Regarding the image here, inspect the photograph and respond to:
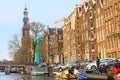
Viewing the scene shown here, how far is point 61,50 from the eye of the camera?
14300 cm

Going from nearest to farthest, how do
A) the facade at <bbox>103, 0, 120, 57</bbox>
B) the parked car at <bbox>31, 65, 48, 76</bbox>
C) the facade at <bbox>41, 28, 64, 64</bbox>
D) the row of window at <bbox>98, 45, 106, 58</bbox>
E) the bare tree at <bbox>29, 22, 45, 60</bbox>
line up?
1. the facade at <bbox>103, 0, 120, 57</bbox>
2. the parked car at <bbox>31, 65, 48, 76</bbox>
3. the row of window at <bbox>98, 45, 106, 58</bbox>
4. the bare tree at <bbox>29, 22, 45, 60</bbox>
5. the facade at <bbox>41, 28, 64, 64</bbox>

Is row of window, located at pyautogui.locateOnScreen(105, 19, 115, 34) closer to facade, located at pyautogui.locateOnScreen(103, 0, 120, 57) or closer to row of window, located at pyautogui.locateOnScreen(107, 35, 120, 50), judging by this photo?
facade, located at pyautogui.locateOnScreen(103, 0, 120, 57)

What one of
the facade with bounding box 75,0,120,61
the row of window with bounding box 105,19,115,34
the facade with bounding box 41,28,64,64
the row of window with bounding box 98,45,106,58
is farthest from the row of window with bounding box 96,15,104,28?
the facade with bounding box 41,28,64,64

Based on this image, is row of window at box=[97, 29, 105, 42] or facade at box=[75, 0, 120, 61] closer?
facade at box=[75, 0, 120, 61]

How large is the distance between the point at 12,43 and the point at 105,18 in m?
49.9

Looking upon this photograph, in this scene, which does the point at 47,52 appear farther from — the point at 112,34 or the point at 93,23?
the point at 112,34

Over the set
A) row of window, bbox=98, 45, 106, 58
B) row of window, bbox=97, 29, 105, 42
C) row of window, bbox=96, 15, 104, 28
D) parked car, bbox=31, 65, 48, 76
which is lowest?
A: parked car, bbox=31, 65, 48, 76

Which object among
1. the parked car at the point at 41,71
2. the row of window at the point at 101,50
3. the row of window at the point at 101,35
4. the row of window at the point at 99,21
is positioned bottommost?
the parked car at the point at 41,71

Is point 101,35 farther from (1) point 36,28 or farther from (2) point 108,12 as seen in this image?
(1) point 36,28

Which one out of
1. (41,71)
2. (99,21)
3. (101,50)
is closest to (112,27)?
(101,50)

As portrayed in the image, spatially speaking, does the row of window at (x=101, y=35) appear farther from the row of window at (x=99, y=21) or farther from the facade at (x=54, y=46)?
the facade at (x=54, y=46)

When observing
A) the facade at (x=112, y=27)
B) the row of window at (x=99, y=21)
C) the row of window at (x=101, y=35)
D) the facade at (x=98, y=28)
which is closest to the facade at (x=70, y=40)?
the facade at (x=98, y=28)

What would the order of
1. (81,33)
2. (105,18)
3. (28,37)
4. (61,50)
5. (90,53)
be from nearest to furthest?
(105,18)
(90,53)
(81,33)
(28,37)
(61,50)

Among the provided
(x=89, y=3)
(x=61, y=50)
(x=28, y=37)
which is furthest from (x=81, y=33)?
(x=61, y=50)
